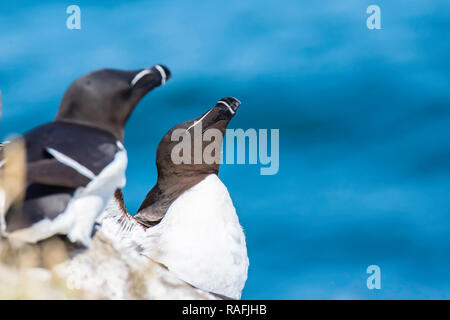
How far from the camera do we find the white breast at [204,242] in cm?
729

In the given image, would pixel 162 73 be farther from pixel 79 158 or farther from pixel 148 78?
pixel 79 158

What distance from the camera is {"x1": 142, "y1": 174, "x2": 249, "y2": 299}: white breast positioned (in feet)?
23.9

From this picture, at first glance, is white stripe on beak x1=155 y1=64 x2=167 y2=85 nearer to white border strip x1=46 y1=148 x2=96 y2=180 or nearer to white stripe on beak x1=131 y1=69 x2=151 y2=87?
white stripe on beak x1=131 y1=69 x2=151 y2=87

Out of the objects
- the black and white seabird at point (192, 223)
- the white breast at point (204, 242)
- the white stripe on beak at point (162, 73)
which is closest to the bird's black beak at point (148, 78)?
the white stripe on beak at point (162, 73)

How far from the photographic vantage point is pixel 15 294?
14.5 feet

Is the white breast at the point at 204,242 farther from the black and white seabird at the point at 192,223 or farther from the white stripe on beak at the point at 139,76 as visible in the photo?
the white stripe on beak at the point at 139,76

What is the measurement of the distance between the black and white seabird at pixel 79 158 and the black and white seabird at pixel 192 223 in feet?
8.45

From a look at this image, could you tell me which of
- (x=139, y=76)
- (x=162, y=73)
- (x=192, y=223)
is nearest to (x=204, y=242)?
(x=192, y=223)

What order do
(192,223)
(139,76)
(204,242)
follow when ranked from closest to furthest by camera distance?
(139,76), (204,242), (192,223)

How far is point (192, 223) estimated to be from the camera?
7.67 metres

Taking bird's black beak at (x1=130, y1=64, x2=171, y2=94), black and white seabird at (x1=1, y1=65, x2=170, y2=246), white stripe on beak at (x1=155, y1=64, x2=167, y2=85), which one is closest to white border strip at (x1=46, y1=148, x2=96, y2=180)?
black and white seabird at (x1=1, y1=65, x2=170, y2=246)

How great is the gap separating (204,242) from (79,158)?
10.4 feet

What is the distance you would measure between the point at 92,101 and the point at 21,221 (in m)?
0.65
